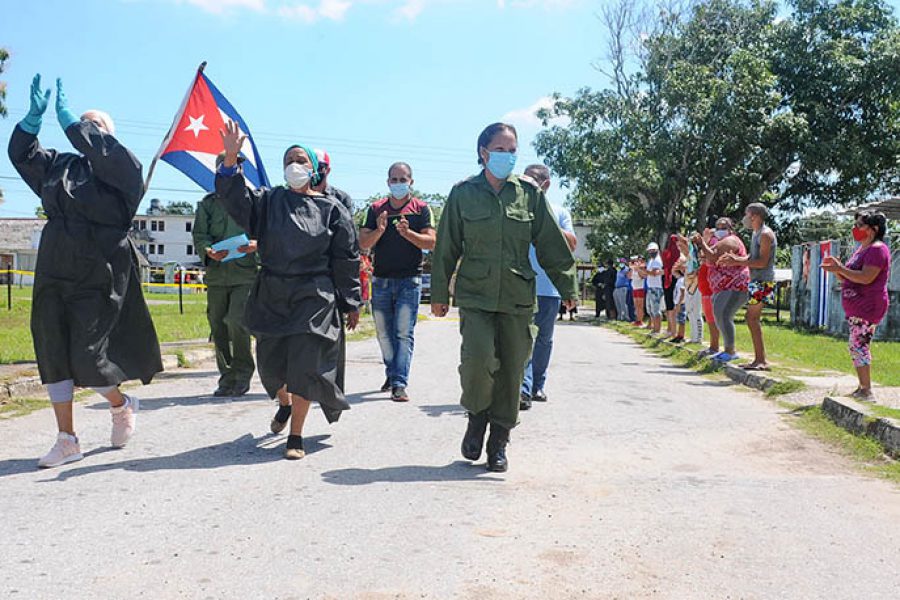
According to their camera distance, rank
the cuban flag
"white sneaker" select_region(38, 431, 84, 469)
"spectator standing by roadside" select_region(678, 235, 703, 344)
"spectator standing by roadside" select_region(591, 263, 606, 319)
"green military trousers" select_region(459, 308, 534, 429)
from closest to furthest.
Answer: "white sneaker" select_region(38, 431, 84, 469), "green military trousers" select_region(459, 308, 534, 429), the cuban flag, "spectator standing by roadside" select_region(678, 235, 703, 344), "spectator standing by roadside" select_region(591, 263, 606, 319)

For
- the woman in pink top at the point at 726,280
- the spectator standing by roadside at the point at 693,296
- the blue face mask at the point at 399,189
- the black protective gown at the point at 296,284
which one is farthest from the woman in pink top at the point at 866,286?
the spectator standing by roadside at the point at 693,296

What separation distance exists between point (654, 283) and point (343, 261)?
12.6m

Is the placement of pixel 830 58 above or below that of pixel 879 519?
above

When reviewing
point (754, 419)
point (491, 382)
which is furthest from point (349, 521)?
point (754, 419)

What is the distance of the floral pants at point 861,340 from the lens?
7.95 meters

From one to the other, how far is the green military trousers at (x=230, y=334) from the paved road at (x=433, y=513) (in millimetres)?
993

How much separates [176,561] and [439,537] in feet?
3.51

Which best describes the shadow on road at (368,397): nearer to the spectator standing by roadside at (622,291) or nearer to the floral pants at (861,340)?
the floral pants at (861,340)

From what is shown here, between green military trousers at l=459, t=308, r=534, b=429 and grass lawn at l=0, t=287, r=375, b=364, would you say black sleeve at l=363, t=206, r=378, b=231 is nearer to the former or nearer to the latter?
green military trousers at l=459, t=308, r=534, b=429

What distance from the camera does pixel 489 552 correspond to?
3746mm

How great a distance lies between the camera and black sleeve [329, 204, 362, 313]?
228 inches

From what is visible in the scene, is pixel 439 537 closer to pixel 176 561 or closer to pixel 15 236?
pixel 176 561

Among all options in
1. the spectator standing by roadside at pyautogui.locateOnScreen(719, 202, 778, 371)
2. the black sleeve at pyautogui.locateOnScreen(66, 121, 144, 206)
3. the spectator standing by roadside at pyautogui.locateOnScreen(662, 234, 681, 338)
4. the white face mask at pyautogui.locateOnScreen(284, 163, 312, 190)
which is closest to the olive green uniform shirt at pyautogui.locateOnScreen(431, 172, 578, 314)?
the white face mask at pyautogui.locateOnScreen(284, 163, 312, 190)

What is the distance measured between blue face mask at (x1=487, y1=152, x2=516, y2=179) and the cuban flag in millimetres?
3407
